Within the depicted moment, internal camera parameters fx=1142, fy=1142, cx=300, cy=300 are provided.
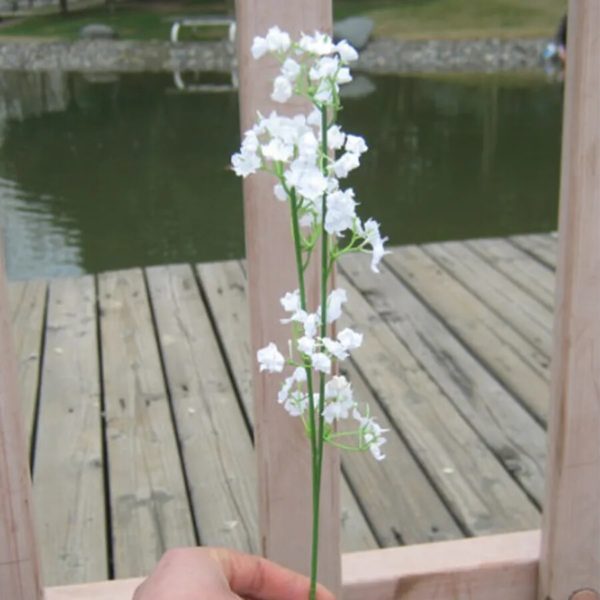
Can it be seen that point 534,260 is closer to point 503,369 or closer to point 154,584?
point 503,369

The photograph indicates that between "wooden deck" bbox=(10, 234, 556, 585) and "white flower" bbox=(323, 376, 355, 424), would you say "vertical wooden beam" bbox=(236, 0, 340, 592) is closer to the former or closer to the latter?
"white flower" bbox=(323, 376, 355, 424)

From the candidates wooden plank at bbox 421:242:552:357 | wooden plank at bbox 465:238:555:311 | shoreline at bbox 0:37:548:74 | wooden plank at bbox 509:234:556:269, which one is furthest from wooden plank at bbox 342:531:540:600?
shoreline at bbox 0:37:548:74

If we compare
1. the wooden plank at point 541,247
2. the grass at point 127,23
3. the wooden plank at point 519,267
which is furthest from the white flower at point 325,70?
the grass at point 127,23

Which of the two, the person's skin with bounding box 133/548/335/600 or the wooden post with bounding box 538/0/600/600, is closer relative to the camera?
the person's skin with bounding box 133/548/335/600

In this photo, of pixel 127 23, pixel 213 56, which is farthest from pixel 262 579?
pixel 127 23

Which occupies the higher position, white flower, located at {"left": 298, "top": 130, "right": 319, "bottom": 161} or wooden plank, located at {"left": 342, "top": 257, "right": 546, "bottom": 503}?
white flower, located at {"left": 298, "top": 130, "right": 319, "bottom": 161}

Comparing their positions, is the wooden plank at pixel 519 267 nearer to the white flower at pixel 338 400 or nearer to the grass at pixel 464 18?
the white flower at pixel 338 400
